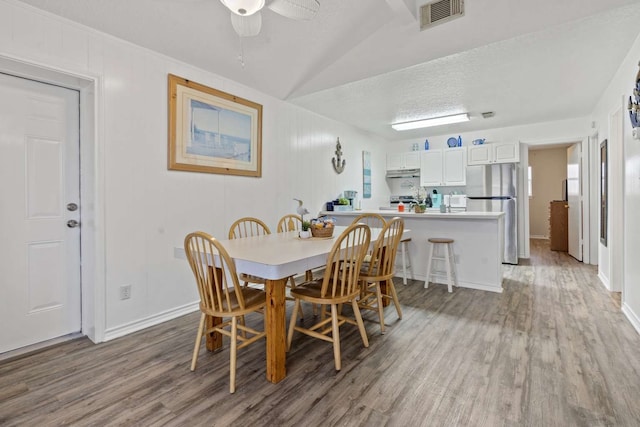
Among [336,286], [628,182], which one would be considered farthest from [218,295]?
[628,182]

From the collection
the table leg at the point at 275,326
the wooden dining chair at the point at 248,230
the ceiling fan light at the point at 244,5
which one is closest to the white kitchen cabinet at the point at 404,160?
the wooden dining chair at the point at 248,230

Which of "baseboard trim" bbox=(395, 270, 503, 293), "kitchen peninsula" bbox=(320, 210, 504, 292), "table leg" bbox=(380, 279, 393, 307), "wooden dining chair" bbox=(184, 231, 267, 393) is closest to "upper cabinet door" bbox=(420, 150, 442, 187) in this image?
"kitchen peninsula" bbox=(320, 210, 504, 292)

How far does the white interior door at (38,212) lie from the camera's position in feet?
7.25

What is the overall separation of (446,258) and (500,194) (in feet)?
8.32

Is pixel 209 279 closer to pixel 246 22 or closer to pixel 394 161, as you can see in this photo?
pixel 246 22

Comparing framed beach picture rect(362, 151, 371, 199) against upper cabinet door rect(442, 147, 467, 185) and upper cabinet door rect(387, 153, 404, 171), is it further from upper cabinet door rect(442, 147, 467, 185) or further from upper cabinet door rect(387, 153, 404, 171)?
upper cabinet door rect(442, 147, 467, 185)

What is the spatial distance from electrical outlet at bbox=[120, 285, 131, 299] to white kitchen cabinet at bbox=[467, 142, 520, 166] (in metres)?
5.53

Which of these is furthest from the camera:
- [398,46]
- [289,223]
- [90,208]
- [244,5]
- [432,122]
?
[432,122]

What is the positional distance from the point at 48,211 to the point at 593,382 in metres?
3.79

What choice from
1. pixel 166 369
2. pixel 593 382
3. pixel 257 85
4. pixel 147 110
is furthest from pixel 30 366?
pixel 593 382

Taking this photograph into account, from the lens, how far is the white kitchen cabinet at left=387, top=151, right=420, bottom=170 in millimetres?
6371

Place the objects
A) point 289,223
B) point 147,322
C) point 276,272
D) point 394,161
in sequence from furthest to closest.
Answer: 1. point 394,161
2. point 289,223
3. point 147,322
4. point 276,272

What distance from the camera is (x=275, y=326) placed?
1.82m

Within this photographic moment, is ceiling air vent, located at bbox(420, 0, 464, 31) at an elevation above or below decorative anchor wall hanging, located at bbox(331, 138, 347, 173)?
above
